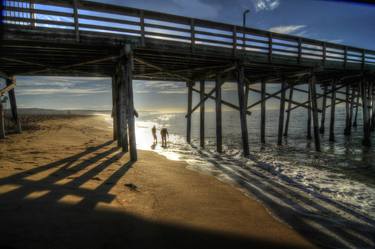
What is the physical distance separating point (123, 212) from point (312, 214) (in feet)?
11.5

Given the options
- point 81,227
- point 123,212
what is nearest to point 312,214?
point 123,212

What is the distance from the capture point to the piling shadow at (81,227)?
7.43ft

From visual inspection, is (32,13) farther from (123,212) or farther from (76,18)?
(123,212)

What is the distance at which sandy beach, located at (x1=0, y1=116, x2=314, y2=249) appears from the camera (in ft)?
7.97

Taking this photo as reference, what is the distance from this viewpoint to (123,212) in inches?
123

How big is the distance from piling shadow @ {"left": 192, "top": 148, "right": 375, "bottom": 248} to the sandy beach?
36 centimetres

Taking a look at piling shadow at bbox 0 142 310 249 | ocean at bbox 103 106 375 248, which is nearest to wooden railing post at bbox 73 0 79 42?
piling shadow at bbox 0 142 310 249

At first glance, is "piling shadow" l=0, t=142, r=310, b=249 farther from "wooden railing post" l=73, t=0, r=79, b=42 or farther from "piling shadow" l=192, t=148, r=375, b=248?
"wooden railing post" l=73, t=0, r=79, b=42

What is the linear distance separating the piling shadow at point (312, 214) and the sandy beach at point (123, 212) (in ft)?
1.17

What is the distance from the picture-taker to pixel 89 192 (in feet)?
12.4

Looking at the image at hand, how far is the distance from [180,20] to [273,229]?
7033mm

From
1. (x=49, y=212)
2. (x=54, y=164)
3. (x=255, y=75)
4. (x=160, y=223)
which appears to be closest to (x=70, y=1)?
(x=54, y=164)

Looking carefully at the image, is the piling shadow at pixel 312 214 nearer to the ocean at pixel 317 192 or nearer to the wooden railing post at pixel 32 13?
the ocean at pixel 317 192

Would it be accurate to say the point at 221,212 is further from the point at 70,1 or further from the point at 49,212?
the point at 70,1
